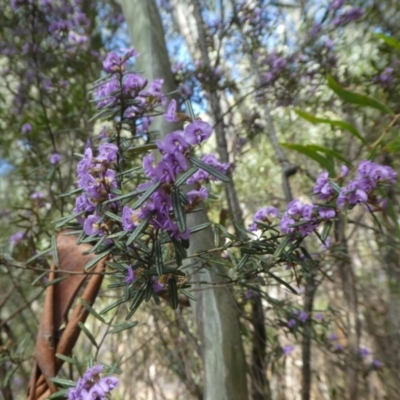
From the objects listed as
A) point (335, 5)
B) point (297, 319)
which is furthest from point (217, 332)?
point (335, 5)

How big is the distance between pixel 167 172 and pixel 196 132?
0.05 meters

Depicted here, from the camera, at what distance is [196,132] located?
16.9 inches

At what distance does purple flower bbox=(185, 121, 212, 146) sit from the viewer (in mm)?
424

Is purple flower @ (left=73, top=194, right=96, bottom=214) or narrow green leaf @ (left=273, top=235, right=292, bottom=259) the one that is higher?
purple flower @ (left=73, top=194, right=96, bottom=214)

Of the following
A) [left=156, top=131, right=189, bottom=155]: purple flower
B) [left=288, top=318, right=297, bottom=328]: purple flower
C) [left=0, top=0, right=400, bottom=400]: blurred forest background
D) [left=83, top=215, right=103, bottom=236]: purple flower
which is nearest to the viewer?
[left=156, top=131, right=189, bottom=155]: purple flower

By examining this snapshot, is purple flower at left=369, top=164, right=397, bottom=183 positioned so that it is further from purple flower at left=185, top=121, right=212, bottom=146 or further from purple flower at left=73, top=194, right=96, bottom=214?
purple flower at left=73, top=194, right=96, bottom=214

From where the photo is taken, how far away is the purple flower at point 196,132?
16.7 inches

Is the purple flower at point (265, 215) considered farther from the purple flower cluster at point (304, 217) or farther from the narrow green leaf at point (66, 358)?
the narrow green leaf at point (66, 358)

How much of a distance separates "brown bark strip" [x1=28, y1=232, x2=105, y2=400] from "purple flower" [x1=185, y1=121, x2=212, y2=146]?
1.12 ft

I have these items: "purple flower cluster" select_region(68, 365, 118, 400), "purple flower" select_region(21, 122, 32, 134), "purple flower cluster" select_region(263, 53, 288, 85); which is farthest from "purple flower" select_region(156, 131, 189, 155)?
"purple flower cluster" select_region(263, 53, 288, 85)

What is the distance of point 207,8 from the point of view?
2188mm

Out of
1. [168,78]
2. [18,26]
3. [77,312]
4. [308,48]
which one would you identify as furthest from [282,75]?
[77,312]

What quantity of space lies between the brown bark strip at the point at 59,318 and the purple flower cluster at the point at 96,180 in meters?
0.17

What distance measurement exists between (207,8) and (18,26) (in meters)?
0.98
